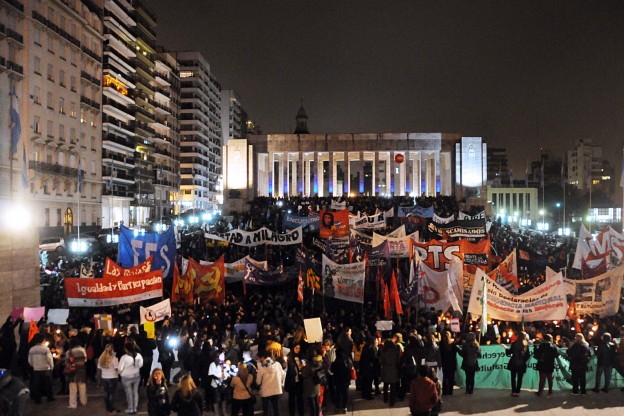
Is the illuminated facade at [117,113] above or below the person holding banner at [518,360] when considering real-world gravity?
above

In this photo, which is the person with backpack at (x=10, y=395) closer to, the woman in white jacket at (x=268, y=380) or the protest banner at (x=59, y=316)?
the woman in white jacket at (x=268, y=380)

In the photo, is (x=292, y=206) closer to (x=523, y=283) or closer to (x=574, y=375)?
(x=523, y=283)

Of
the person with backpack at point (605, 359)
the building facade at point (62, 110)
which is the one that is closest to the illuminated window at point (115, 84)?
the building facade at point (62, 110)

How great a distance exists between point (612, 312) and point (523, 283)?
7.23m

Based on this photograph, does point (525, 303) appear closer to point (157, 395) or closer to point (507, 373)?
point (507, 373)

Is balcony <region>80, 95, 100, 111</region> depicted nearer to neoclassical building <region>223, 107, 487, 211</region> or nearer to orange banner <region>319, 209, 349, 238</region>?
neoclassical building <region>223, 107, 487, 211</region>

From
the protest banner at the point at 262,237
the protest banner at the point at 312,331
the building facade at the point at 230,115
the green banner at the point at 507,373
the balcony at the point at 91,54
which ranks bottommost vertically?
the green banner at the point at 507,373

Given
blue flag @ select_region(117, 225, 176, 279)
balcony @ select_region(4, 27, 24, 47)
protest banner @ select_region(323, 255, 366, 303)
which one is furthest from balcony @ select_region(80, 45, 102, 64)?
protest banner @ select_region(323, 255, 366, 303)

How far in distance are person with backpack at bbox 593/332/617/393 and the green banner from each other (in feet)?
0.86

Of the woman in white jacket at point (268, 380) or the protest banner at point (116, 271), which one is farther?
the protest banner at point (116, 271)

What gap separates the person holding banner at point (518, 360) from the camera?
38.7 ft

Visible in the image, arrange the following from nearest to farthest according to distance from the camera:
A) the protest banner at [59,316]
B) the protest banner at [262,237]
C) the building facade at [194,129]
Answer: the protest banner at [59,316]
the protest banner at [262,237]
the building facade at [194,129]

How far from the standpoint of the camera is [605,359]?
12.0m

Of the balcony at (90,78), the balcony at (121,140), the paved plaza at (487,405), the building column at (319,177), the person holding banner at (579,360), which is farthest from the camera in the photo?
the building column at (319,177)
